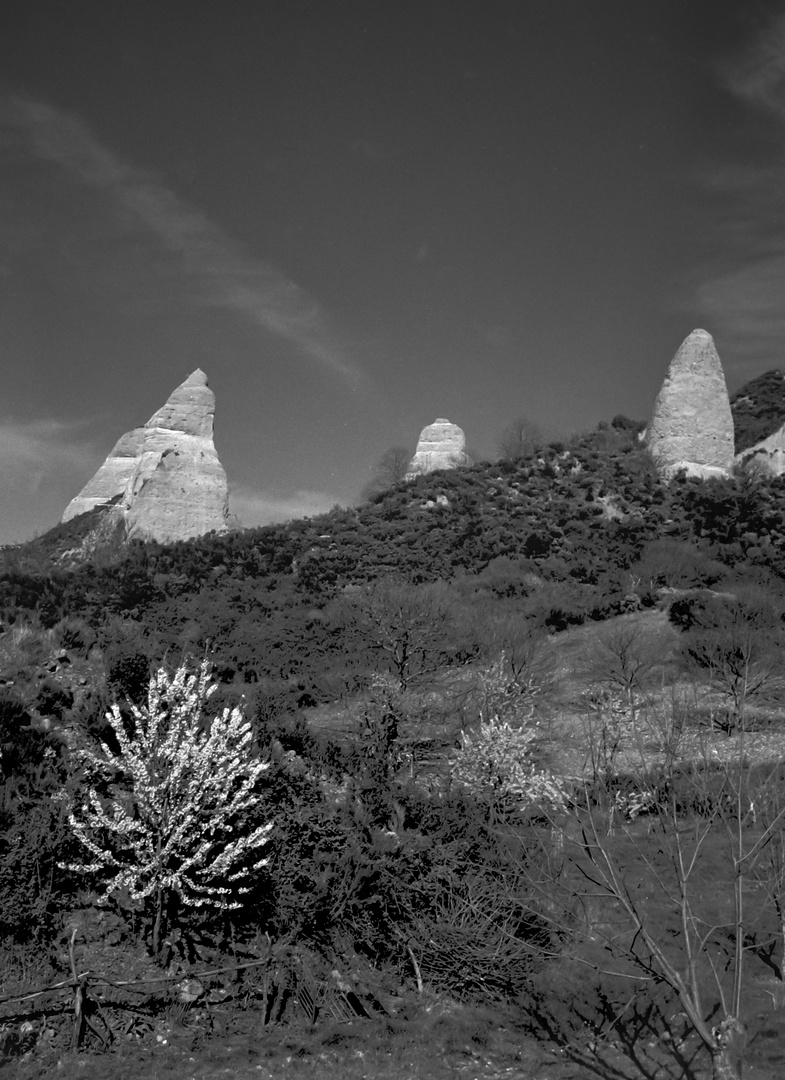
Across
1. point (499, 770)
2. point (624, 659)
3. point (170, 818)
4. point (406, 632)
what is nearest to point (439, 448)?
point (624, 659)

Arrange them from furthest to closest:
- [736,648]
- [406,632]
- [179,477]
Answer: [179,477] < [736,648] < [406,632]

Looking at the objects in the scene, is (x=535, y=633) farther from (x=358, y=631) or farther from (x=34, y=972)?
(x=34, y=972)

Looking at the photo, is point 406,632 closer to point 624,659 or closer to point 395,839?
point 395,839

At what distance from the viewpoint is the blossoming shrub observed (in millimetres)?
12281

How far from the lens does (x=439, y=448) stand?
201 ft

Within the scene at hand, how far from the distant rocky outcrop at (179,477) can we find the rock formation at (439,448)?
21.2 metres

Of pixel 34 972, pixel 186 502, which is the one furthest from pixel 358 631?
pixel 186 502

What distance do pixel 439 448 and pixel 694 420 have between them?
24125mm

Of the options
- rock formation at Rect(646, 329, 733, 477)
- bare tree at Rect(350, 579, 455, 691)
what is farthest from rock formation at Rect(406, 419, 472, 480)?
bare tree at Rect(350, 579, 455, 691)

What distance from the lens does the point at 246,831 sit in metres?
10.3

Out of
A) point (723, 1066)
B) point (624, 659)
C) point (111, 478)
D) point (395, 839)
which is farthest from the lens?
point (111, 478)

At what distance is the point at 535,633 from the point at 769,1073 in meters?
16.8

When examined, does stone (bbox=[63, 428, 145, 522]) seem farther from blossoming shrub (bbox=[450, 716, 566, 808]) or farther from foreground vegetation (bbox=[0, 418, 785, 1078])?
blossoming shrub (bbox=[450, 716, 566, 808])

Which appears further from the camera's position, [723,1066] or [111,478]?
[111,478]
